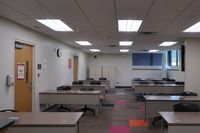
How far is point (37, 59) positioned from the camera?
7.21 metres

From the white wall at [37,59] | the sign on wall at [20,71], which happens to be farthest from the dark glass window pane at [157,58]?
the sign on wall at [20,71]

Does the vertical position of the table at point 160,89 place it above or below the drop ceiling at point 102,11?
below

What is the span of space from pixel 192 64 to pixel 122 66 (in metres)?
9.95

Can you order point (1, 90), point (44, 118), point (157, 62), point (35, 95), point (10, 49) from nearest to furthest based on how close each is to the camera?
point (44, 118), point (1, 90), point (10, 49), point (35, 95), point (157, 62)

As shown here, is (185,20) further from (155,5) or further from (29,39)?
(29,39)

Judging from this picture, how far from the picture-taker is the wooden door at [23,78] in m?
6.04

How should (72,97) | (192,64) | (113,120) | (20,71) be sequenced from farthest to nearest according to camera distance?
(192,64)
(72,97)
(113,120)
(20,71)

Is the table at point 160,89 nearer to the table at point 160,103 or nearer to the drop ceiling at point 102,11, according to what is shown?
the table at point 160,103

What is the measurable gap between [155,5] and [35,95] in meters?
4.56

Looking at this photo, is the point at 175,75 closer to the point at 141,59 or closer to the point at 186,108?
the point at 141,59

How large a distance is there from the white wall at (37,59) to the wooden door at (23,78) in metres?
0.23

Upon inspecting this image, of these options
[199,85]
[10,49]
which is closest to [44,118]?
[10,49]

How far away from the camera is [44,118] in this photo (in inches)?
141

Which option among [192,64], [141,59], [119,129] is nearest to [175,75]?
[141,59]
